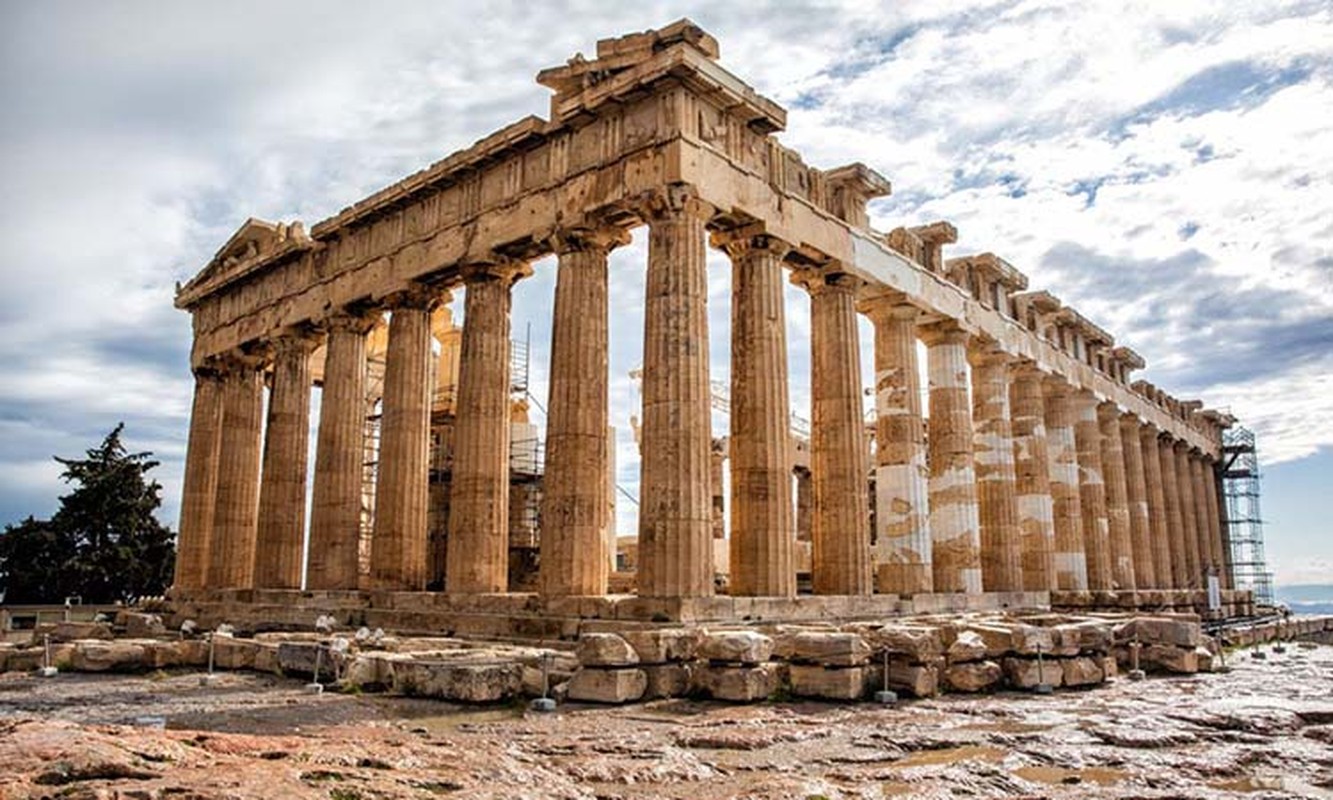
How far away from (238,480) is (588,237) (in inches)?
586

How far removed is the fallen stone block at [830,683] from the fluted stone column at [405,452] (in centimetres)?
1132

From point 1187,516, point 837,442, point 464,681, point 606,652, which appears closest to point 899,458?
point 837,442

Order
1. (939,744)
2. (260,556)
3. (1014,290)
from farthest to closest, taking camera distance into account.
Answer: (1014,290), (260,556), (939,744)

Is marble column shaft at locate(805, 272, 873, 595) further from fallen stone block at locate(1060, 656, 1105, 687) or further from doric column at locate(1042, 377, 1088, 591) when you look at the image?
doric column at locate(1042, 377, 1088, 591)

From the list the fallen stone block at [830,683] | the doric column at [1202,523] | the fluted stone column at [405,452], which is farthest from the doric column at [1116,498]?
the fallen stone block at [830,683]

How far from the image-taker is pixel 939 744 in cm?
884

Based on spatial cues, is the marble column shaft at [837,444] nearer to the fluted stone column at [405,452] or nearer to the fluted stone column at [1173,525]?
the fluted stone column at [405,452]

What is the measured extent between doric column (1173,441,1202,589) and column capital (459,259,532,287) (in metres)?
33.1

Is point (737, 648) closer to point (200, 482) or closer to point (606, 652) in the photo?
point (606, 652)

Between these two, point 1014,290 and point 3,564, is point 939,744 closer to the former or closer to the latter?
point 1014,290

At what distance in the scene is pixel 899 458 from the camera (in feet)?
75.3

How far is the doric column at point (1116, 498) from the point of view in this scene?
34.0m

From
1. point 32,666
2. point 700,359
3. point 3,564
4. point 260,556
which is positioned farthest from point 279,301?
point 3,564

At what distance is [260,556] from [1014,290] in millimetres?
21684
